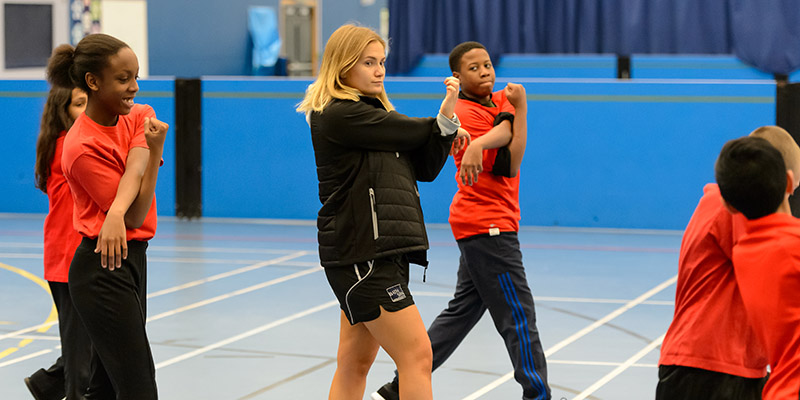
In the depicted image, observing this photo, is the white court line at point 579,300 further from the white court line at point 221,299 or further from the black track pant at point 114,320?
the black track pant at point 114,320

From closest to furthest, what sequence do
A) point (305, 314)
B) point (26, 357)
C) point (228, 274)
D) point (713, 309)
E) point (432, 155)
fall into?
point (713, 309) → point (432, 155) → point (26, 357) → point (305, 314) → point (228, 274)

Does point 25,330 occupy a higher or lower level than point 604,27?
lower

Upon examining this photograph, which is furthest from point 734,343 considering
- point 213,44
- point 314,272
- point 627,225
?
point 213,44

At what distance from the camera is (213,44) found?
861 inches

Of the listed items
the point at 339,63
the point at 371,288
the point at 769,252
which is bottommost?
the point at 371,288

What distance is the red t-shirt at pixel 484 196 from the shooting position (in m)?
5.02

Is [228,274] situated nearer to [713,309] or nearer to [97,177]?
[97,177]

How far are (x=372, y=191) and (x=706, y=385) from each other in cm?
133

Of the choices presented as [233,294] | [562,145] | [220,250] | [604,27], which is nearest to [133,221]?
[233,294]

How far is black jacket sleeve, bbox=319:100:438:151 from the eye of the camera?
3.94 m

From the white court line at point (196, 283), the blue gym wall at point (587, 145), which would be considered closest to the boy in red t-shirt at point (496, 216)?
the white court line at point (196, 283)

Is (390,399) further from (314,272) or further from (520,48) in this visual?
(520,48)

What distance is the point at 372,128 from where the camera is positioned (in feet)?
12.9

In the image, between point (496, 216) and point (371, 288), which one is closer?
point (371, 288)
